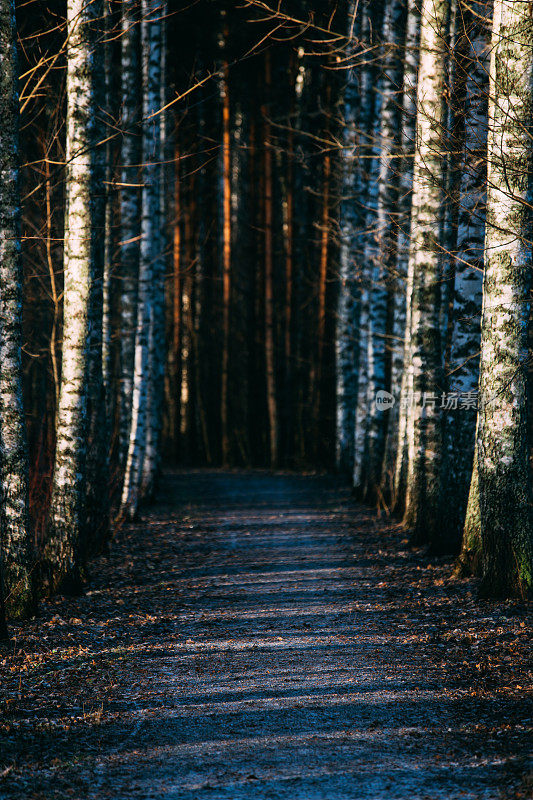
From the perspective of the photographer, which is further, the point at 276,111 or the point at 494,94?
the point at 276,111

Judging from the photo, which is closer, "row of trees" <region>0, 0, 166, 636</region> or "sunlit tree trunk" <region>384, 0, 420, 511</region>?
"row of trees" <region>0, 0, 166, 636</region>

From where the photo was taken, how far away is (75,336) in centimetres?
834

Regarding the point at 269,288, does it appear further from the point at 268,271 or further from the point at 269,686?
the point at 269,686

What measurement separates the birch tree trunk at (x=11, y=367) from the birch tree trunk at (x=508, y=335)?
14.8ft

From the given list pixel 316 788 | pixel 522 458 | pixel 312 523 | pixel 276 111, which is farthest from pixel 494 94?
pixel 276 111

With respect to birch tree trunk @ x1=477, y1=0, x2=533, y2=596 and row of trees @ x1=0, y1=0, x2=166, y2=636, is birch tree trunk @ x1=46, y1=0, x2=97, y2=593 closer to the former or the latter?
row of trees @ x1=0, y1=0, x2=166, y2=636

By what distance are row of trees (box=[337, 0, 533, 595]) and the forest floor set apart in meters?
0.82

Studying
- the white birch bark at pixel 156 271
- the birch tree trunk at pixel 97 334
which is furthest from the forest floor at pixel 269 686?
the white birch bark at pixel 156 271

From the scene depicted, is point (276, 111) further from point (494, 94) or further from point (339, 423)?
point (494, 94)

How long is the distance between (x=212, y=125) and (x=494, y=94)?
67.5 feet

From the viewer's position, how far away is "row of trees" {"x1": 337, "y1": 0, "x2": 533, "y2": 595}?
7242mm

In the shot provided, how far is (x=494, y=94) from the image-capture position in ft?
23.6

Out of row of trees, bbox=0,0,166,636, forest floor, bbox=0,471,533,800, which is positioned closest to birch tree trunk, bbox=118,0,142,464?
row of trees, bbox=0,0,166,636

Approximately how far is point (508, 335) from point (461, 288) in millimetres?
2208
